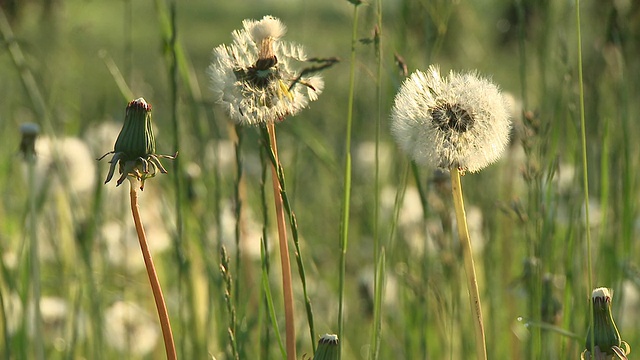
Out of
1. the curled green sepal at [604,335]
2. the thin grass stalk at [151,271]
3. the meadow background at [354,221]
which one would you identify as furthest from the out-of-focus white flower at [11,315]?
the curled green sepal at [604,335]

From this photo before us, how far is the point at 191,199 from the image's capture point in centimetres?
166

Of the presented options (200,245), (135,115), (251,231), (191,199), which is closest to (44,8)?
(191,199)

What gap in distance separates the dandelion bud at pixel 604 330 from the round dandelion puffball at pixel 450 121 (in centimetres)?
15

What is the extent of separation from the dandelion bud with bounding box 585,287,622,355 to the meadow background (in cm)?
2

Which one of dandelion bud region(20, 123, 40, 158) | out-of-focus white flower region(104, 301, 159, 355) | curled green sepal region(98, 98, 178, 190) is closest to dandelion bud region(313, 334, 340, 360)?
curled green sepal region(98, 98, 178, 190)

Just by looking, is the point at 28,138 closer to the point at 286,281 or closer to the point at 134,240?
the point at 286,281

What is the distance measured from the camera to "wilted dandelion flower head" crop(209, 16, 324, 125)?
792 mm

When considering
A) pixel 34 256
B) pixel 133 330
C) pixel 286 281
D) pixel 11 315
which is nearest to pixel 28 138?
pixel 34 256

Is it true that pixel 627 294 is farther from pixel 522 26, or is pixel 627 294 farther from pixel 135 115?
pixel 135 115

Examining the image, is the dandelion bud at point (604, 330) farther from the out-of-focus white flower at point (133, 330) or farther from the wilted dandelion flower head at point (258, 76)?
the out-of-focus white flower at point (133, 330)

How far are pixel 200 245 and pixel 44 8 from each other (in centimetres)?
65

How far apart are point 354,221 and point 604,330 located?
81.1 inches

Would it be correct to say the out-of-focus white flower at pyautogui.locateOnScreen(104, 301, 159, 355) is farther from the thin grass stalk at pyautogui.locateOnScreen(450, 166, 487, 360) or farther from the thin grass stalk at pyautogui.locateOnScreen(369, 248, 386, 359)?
the thin grass stalk at pyautogui.locateOnScreen(450, 166, 487, 360)

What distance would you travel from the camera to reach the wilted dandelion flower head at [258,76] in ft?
2.60
